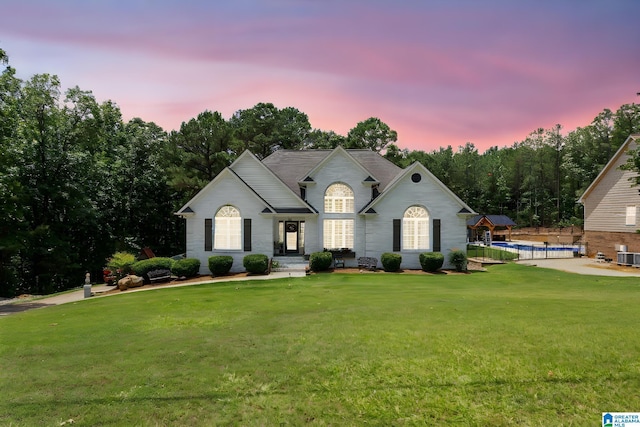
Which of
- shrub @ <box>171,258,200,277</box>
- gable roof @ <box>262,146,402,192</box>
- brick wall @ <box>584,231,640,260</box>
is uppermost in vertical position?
gable roof @ <box>262,146,402,192</box>

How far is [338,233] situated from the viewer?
85.4ft

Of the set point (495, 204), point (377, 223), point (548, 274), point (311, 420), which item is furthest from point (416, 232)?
point (495, 204)

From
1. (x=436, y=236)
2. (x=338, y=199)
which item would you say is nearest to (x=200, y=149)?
(x=338, y=199)

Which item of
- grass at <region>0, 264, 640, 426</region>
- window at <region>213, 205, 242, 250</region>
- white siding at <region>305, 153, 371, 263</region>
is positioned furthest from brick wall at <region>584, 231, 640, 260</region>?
window at <region>213, 205, 242, 250</region>

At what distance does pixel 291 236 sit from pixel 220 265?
6265 millimetres

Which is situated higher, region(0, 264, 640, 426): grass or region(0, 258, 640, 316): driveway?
region(0, 264, 640, 426): grass

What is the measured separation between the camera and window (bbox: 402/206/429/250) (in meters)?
25.1

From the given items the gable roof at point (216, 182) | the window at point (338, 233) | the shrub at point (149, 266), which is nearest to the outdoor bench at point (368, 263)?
the window at point (338, 233)

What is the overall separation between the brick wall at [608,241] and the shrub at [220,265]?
107 ft

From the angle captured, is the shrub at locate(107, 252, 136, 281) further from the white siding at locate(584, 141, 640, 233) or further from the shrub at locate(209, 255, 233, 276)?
the white siding at locate(584, 141, 640, 233)

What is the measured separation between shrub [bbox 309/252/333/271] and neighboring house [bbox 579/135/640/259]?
25.7 meters

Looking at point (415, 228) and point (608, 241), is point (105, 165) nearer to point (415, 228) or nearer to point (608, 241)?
point (415, 228)

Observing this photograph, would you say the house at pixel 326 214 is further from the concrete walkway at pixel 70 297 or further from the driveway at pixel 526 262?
the driveway at pixel 526 262

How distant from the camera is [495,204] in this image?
73688mm
